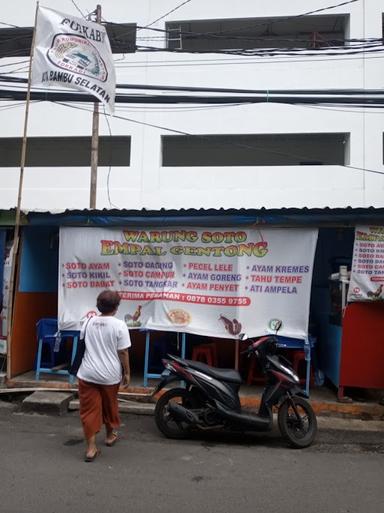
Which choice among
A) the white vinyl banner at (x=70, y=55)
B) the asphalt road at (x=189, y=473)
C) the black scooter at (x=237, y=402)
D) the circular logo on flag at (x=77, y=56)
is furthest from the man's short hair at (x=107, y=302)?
the circular logo on flag at (x=77, y=56)

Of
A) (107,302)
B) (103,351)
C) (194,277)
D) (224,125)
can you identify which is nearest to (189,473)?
(103,351)

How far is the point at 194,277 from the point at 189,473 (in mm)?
2951

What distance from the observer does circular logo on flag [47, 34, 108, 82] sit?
7.23 metres

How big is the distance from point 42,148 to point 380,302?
1289 cm

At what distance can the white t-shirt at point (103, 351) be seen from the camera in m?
Answer: 4.55

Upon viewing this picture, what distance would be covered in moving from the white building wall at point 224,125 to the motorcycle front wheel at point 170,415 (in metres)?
9.37

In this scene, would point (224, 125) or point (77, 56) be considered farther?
point (224, 125)

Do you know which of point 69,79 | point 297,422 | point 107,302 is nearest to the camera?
point 107,302

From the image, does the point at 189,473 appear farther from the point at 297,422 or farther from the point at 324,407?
the point at 324,407

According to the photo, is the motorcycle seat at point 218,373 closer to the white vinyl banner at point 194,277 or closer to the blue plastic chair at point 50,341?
the white vinyl banner at point 194,277

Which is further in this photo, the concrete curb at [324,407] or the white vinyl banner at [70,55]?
the white vinyl banner at [70,55]

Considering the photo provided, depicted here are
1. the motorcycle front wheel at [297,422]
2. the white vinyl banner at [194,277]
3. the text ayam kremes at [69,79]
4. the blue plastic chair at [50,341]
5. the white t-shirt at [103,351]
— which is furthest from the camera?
the text ayam kremes at [69,79]

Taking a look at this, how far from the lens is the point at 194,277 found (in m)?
6.74

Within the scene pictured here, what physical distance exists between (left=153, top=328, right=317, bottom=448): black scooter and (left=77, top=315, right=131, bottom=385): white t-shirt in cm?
81
